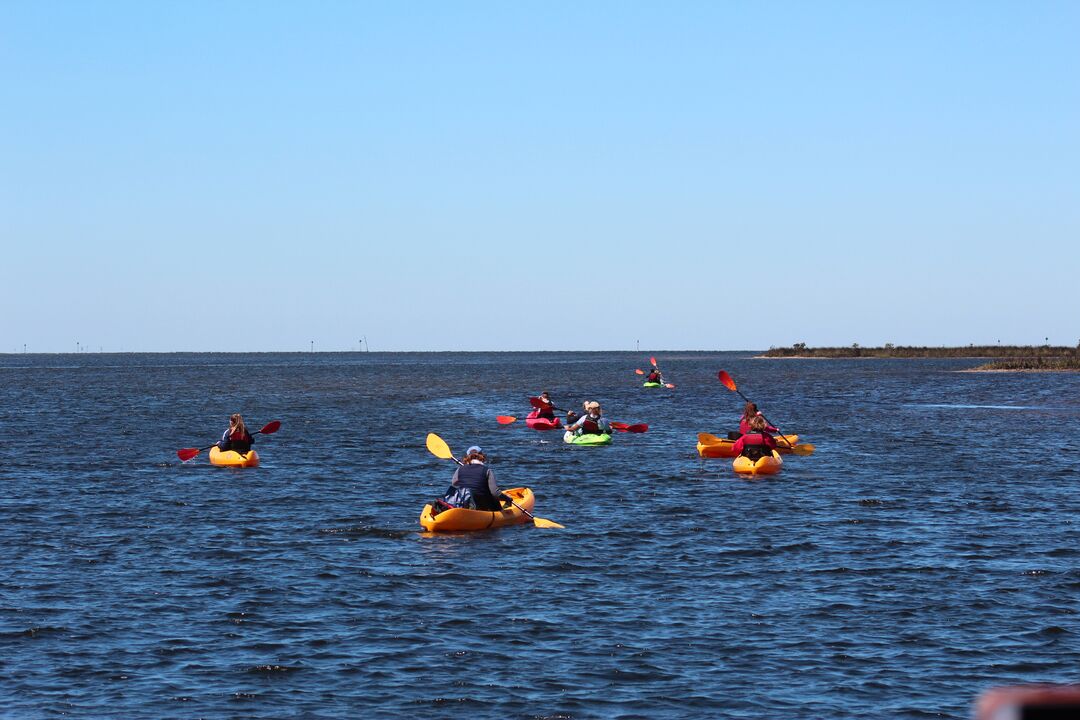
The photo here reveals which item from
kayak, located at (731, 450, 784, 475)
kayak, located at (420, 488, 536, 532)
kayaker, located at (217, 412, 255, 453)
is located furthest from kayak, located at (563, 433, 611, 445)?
kayak, located at (420, 488, 536, 532)

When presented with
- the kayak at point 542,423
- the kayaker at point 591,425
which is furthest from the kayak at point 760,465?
the kayak at point 542,423

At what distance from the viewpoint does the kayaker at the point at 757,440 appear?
34031 millimetres

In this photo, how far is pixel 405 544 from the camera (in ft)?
74.5

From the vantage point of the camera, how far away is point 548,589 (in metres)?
18.3

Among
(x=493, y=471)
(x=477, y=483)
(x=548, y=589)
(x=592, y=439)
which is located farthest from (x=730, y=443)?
(x=548, y=589)

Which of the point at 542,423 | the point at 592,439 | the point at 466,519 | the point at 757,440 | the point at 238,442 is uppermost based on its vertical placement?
the point at 757,440

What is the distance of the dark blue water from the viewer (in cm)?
1309

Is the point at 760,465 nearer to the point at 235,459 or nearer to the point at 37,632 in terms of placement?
the point at 235,459

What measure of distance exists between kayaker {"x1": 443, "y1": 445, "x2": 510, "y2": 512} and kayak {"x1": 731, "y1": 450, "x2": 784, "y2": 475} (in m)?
11.9

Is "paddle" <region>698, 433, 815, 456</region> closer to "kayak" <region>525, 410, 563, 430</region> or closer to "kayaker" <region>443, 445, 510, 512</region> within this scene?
"kayak" <region>525, 410, 563, 430</region>

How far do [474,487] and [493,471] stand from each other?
9.55 meters

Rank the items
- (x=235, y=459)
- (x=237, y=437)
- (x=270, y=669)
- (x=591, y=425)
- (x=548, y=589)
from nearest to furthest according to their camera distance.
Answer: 1. (x=270, y=669)
2. (x=548, y=589)
3. (x=237, y=437)
4. (x=235, y=459)
5. (x=591, y=425)

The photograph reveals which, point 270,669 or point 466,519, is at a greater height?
point 466,519

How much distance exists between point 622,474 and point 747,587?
17359 millimetres
